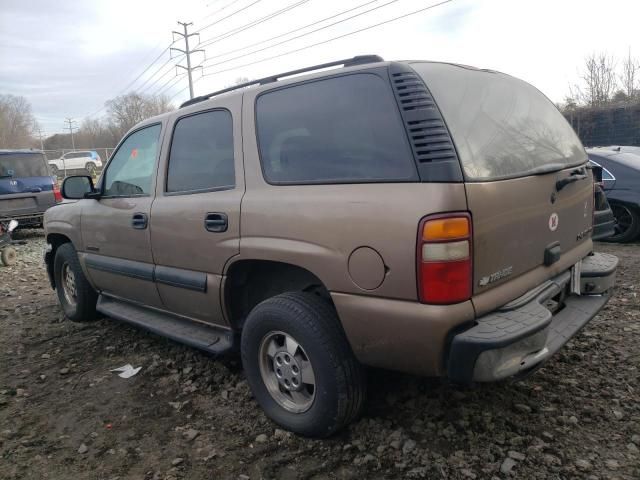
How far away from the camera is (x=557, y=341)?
2371mm

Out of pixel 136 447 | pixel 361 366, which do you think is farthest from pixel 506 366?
pixel 136 447

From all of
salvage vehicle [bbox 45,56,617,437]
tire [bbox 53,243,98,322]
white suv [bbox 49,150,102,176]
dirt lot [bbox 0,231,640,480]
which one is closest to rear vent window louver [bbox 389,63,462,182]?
salvage vehicle [bbox 45,56,617,437]

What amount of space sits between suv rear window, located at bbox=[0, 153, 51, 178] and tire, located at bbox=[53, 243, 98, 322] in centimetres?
627

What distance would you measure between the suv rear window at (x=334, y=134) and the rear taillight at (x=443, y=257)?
0.25 m

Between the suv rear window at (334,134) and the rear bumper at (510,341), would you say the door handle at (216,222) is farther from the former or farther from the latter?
the rear bumper at (510,341)

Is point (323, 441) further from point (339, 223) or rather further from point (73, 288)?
point (73, 288)

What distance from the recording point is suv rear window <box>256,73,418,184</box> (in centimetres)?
218

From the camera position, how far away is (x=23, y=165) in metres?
10.1

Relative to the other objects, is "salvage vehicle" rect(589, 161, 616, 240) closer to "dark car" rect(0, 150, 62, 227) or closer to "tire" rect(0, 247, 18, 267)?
"tire" rect(0, 247, 18, 267)

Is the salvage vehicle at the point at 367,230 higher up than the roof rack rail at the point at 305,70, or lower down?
lower down

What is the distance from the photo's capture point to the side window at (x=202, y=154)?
2984 millimetres

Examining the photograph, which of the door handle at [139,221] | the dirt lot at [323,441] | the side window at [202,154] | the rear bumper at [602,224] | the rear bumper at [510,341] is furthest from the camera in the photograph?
the door handle at [139,221]

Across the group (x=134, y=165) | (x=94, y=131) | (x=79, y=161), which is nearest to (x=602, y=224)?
(x=134, y=165)

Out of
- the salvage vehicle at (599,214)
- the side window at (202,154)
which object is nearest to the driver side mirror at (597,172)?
the salvage vehicle at (599,214)
